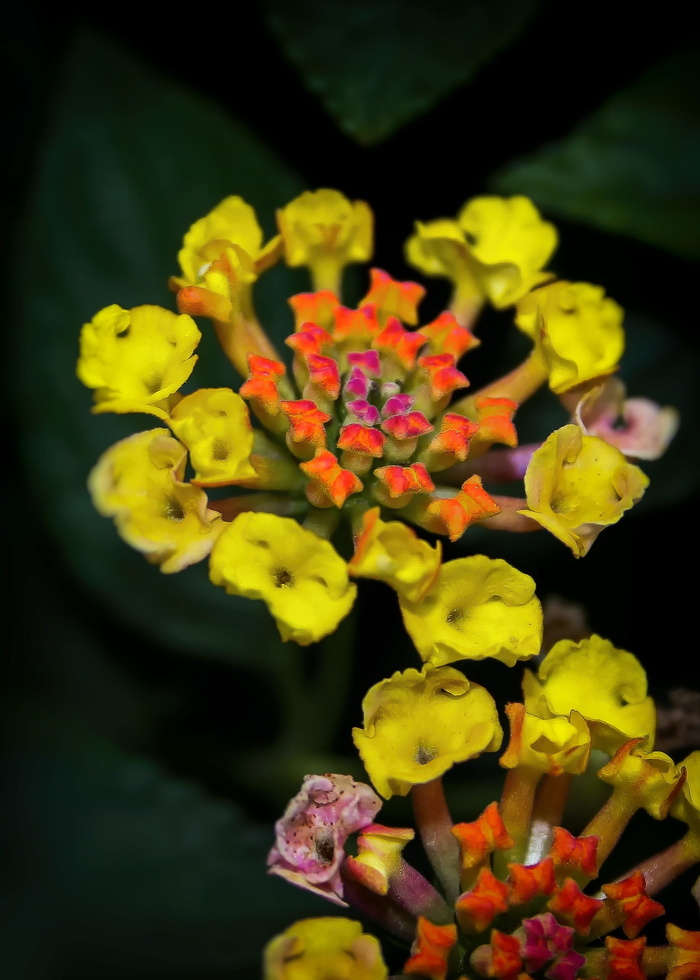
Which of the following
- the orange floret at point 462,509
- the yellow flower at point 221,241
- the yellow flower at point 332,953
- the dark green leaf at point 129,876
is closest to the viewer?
the yellow flower at point 332,953

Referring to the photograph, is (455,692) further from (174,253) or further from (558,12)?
(558,12)

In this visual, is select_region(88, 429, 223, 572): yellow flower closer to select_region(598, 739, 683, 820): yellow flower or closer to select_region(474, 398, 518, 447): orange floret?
select_region(474, 398, 518, 447): orange floret

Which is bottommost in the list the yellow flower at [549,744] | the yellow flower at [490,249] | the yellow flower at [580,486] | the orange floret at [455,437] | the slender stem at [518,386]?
the yellow flower at [549,744]


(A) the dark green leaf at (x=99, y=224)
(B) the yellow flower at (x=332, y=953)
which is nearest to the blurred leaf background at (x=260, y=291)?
(A) the dark green leaf at (x=99, y=224)

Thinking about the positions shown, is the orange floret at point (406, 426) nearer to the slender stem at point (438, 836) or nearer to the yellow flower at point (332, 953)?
the slender stem at point (438, 836)

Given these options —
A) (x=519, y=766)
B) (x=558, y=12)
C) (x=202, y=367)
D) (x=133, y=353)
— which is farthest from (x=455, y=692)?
(x=558, y=12)

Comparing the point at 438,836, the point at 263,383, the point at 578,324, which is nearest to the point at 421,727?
the point at 438,836

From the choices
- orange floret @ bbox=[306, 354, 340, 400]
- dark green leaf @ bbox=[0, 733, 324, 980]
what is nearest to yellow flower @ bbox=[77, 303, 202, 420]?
orange floret @ bbox=[306, 354, 340, 400]
